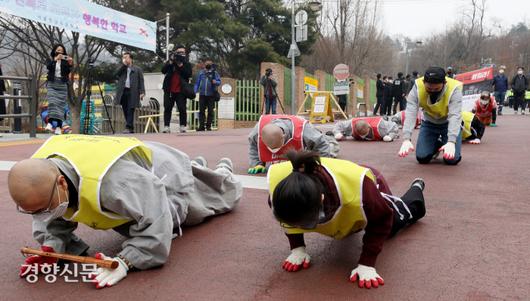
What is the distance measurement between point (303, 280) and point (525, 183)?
11.7ft

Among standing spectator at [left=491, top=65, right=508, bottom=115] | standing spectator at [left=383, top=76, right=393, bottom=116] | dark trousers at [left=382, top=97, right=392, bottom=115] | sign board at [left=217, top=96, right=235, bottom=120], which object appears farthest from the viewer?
dark trousers at [left=382, top=97, right=392, bottom=115]

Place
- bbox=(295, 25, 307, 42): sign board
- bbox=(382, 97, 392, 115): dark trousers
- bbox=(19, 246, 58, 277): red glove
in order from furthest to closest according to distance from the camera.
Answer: bbox=(382, 97, 392, 115): dark trousers < bbox=(295, 25, 307, 42): sign board < bbox=(19, 246, 58, 277): red glove

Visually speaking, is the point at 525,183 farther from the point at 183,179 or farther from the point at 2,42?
the point at 2,42

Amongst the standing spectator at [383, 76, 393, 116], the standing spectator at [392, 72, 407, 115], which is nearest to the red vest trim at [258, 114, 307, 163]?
the standing spectator at [383, 76, 393, 116]

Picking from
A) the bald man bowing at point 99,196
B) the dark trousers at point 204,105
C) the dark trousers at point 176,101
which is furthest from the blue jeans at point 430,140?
the dark trousers at point 204,105

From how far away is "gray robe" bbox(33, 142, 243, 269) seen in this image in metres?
2.45

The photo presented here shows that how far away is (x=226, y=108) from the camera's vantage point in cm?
2011

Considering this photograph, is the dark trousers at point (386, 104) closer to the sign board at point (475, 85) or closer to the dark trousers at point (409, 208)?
the sign board at point (475, 85)

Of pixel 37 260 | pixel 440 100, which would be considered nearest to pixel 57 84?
pixel 440 100

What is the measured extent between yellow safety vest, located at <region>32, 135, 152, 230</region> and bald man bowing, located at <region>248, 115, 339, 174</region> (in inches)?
90.0

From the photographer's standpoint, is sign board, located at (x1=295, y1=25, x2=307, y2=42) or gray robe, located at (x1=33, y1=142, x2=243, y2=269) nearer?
gray robe, located at (x1=33, y1=142, x2=243, y2=269)

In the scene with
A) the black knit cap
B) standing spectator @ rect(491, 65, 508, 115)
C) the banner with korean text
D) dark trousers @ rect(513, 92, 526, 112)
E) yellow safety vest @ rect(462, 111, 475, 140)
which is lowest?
yellow safety vest @ rect(462, 111, 475, 140)

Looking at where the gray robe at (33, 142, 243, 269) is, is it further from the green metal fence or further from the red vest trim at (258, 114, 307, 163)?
the green metal fence

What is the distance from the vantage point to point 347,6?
105 feet
